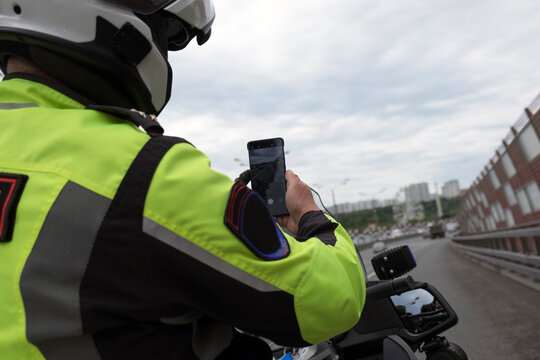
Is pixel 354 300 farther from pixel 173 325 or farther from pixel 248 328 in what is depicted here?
pixel 173 325

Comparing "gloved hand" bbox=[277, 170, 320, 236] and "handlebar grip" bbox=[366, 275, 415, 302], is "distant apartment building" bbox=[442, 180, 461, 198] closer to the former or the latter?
→ "handlebar grip" bbox=[366, 275, 415, 302]

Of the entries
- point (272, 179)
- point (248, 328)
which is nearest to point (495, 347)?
point (272, 179)

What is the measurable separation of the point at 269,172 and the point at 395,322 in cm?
96

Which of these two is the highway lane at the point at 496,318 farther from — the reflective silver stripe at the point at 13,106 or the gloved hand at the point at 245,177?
the reflective silver stripe at the point at 13,106

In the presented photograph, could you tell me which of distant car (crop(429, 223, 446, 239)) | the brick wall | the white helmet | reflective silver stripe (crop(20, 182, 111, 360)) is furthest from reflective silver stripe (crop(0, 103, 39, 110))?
distant car (crop(429, 223, 446, 239))

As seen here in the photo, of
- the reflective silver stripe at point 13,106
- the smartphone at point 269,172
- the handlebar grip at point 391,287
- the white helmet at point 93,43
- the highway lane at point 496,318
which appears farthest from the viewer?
the highway lane at point 496,318

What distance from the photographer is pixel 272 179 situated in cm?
173

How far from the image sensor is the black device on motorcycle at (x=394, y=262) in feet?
6.59

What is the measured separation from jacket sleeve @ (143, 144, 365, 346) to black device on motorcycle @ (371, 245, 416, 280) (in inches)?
34.4

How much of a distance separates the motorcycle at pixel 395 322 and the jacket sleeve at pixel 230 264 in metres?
0.86

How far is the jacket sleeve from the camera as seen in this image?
1.01 metres

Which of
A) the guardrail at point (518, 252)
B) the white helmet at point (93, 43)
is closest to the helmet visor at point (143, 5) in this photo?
the white helmet at point (93, 43)

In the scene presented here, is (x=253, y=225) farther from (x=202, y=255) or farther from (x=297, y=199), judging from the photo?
(x=297, y=199)

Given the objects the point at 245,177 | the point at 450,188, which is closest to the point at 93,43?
the point at 245,177
